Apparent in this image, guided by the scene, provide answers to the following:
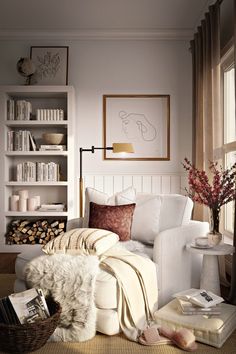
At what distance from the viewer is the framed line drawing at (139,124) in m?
5.36

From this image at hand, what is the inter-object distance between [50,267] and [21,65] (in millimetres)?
3238

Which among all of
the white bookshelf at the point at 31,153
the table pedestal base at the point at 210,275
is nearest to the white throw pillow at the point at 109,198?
the table pedestal base at the point at 210,275

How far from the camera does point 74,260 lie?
2617 mm

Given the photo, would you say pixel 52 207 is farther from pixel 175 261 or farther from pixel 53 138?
pixel 175 261

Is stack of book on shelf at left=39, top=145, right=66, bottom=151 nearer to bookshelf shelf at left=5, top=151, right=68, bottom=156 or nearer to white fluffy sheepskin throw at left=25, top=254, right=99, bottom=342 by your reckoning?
bookshelf shelf at left=5, top=151, right=68, bottom=156

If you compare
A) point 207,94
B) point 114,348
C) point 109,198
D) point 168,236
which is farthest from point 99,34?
point 114,348

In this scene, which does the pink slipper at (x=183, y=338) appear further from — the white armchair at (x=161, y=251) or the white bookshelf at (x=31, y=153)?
the white bookshelf at (x=31, y=153)

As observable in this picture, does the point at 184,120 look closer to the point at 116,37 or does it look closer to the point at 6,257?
the point at 116,37

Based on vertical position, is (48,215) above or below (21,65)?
below

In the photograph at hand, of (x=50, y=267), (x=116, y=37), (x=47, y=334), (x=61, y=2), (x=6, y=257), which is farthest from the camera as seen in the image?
(x=116, y=37)

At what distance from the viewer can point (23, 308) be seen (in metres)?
2.38

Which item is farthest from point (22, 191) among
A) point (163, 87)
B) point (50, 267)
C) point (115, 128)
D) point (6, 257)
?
point (50, 267)

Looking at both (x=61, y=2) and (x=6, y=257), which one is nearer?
(x=61, y=2)

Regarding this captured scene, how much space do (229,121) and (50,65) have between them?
243cm
